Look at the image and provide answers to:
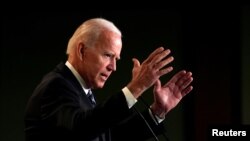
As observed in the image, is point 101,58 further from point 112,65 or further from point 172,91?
point 172,91

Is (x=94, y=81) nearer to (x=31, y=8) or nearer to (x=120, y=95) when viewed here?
(x=120, y=95)

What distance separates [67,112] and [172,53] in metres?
1.97

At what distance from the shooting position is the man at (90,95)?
137 centimetres

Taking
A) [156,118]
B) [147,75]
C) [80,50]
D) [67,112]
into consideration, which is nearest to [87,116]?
[67,112]

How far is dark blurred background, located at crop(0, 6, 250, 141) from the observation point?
323 centimetres

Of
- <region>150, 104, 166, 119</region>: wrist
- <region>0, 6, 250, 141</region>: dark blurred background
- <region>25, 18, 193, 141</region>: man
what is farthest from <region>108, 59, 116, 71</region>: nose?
<region>0, 6, 250, 141</region>: dark blurred background

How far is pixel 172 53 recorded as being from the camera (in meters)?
3.29

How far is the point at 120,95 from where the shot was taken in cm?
138

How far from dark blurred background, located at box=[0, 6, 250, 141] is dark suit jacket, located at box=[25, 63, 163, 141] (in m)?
1.71

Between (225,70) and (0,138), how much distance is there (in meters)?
1.63

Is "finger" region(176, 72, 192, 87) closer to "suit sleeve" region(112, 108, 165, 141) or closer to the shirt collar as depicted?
"suit sleeve" region(112, 108, 165, 141)

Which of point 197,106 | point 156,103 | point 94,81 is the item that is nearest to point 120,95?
point 94,81

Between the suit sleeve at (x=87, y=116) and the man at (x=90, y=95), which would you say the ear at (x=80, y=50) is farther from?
the suit sleeve at (x=87, y=116)

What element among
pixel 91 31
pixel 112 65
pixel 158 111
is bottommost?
pixel 158 111
